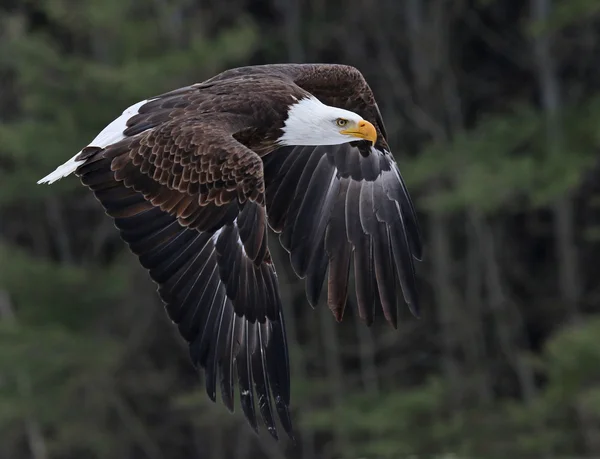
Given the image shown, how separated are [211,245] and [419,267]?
12.6 metres

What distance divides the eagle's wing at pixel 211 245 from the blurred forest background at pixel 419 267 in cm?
849

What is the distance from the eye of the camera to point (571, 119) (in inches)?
661

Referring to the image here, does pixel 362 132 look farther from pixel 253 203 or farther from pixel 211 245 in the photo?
pixel 211 245

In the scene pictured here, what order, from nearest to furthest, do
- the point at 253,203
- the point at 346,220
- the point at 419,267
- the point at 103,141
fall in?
the point at 253,203 → the point at 103,141 → the point at 346,220 → the point at 419,267

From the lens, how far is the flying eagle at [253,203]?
24.5ft

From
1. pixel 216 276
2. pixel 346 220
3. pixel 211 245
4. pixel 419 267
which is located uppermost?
pixel 211 245

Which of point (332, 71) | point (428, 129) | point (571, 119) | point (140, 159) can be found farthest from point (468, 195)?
point (140, 159)

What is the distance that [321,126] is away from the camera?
8.38 metres

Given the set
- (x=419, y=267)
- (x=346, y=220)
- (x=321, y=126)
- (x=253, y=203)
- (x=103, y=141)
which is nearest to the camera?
(x=253, y=203)

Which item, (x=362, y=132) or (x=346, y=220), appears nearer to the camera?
(x=362, y=132)

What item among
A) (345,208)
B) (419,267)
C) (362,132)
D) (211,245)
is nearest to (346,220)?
(345,208)

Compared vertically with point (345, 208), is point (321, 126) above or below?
above

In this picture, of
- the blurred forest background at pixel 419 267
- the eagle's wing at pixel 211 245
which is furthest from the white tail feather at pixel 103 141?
the blurred forest background at pixel 419 267

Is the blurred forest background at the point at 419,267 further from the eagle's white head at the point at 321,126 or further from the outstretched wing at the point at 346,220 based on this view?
the eagle's white head at the point at 321,126
